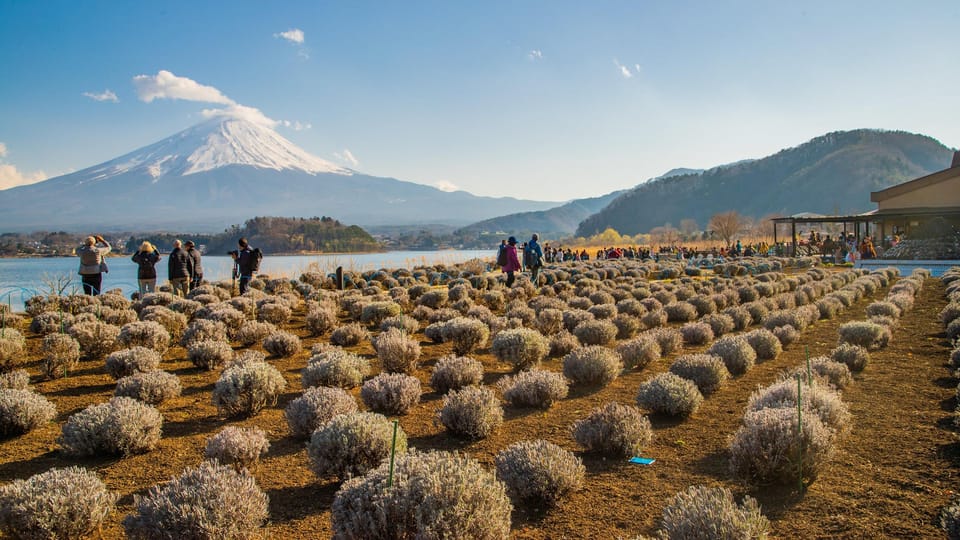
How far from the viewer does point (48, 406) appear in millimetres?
5035

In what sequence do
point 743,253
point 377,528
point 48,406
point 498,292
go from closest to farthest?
point 377,528 → point 48,406 → point 498,292 → point 743,253

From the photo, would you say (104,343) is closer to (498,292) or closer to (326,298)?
(326,298)

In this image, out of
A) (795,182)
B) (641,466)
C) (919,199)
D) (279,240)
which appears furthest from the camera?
(795,182)

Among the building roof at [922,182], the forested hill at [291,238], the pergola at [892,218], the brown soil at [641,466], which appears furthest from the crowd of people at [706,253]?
the forested hill at [291,238]

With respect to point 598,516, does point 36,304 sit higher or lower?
higher

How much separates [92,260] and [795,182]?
131435 millimetres

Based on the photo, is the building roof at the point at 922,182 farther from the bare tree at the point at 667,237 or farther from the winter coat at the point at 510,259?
the winter coat at the point at 510,259

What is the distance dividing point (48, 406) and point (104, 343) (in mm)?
3111

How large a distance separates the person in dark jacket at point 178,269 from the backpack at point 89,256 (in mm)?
1851

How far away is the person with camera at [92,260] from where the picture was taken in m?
12.3

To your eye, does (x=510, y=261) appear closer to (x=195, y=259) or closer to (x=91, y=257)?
(x=195, y=259)

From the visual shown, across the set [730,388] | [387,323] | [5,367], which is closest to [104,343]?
[5,367]

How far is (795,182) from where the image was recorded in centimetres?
11919

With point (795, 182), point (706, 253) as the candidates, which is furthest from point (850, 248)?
point (795, 182)
